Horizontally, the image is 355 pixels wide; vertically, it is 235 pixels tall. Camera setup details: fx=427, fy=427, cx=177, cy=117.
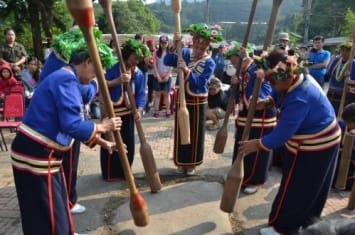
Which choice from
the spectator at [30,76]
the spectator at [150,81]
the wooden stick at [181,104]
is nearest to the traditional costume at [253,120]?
the wooden stick at [181,104]

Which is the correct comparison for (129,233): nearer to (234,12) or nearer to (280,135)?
(280,135)

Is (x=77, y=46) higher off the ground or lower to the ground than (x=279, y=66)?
higher

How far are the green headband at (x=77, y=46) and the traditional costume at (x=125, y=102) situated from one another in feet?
4.00

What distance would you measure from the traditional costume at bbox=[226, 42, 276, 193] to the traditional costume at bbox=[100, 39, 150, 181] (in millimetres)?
1121

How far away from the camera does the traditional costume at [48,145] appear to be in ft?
9.85

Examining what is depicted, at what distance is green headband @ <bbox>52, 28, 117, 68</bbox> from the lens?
3.35m

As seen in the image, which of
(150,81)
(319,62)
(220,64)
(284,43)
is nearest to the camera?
(284,43)

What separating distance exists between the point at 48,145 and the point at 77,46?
2.68 feet

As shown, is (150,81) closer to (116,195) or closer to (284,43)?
(284,43)

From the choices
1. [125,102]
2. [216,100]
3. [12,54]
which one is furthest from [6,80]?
[216,100]

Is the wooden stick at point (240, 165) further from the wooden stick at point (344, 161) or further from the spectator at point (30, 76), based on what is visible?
the spectator at point (30, 76)

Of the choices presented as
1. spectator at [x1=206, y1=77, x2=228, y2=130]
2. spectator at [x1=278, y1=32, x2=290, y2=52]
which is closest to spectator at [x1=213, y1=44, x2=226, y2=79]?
spectator at [x1=206, y1=77, x2=228, y2=130]

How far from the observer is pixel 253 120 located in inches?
195

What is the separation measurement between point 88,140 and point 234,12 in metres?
72.6
